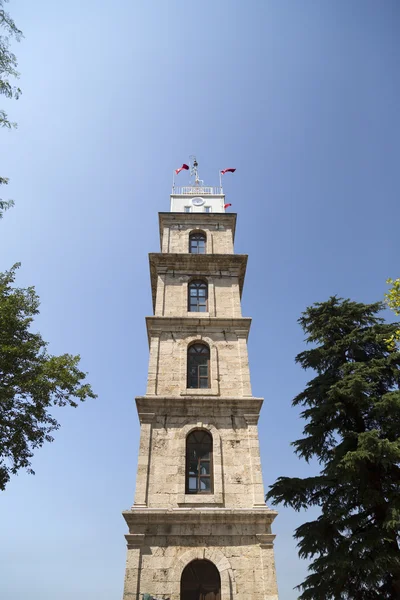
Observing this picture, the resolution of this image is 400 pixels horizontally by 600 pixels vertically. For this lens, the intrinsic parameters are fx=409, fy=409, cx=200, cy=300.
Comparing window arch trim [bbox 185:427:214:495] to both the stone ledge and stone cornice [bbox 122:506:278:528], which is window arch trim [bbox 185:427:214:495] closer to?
the stone ledge

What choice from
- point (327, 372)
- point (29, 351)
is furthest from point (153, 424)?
point (327, 372)

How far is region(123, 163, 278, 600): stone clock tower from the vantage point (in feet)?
41.3

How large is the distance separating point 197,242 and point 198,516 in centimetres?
1386

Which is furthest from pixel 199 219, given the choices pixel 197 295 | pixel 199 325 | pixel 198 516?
pixel 198 516

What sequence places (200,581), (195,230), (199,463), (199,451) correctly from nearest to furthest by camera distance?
(200,581) → (199,463) → (199,451) → (195,230)

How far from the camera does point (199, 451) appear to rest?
49.7 ft

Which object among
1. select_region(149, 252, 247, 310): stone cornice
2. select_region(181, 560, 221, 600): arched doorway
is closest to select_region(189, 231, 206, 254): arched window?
select_region(149, 252, 247, 310): stone cornice

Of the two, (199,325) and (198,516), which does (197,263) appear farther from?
(198,516)

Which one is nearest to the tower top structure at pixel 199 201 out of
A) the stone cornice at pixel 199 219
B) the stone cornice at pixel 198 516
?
the stone cornice at pixel 199 219

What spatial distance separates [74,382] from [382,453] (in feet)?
38.3

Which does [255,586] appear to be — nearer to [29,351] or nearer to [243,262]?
[29,351]

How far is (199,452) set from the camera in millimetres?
15117

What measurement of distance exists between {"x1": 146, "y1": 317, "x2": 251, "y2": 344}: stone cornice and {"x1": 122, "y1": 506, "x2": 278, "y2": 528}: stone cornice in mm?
7246

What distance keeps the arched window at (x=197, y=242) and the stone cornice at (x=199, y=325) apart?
16.7ft
